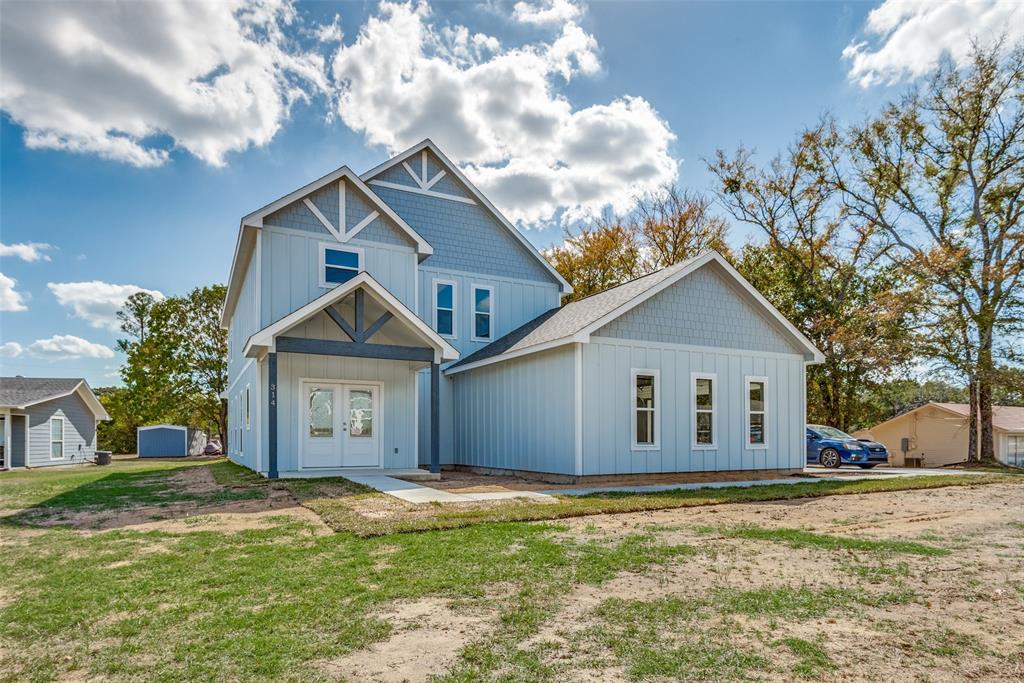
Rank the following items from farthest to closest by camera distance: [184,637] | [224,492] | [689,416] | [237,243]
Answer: [237,243] < [689,416] < [224,492] < [184,637]

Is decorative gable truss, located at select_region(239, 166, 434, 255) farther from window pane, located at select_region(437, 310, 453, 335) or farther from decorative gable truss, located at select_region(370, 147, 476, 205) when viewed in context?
decorative gable truss, located at select_region(370, 147, 476, 205)

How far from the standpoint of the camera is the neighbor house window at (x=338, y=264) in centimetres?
1478

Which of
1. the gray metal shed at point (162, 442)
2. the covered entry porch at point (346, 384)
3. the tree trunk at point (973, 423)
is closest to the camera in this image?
the covered entry porch at point (346, 384)

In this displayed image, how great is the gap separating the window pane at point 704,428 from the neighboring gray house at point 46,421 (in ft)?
85.7

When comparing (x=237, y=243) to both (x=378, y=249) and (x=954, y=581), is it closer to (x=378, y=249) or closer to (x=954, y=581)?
(x=378, y=249)

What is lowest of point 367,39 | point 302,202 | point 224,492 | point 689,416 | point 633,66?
point 224,492

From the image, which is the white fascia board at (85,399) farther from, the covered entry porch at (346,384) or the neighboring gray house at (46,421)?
the covered entry porch at (346,384)

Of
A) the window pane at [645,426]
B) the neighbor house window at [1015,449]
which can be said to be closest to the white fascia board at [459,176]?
the window pane at [645,426]

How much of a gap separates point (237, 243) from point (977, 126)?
84.7 ft

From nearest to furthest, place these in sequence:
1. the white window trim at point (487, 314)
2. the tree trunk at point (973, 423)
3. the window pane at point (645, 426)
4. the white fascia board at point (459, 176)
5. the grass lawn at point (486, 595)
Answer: the grass lawn at point (486, 595) < the window pane at point (645, 426) < the white fascia board at point (459, 176) < the white window trim at point (487, 314) < the tree trunk at point (973, 423)

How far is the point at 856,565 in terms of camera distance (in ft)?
18.9

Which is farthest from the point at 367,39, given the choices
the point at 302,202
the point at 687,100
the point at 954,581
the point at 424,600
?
the point at 954,581

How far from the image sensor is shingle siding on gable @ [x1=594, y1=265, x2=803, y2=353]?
44.0ft

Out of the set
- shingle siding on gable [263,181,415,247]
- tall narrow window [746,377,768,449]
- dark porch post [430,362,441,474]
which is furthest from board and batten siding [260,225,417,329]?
tall narrow window [746,377,768,449]
